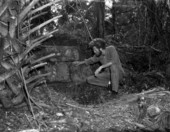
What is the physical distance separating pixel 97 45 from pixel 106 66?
1.57 feet

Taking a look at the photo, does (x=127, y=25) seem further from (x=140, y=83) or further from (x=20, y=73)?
(x=20, y=73)

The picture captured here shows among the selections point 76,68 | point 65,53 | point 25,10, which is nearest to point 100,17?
point 65,53

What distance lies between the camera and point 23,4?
285 cm

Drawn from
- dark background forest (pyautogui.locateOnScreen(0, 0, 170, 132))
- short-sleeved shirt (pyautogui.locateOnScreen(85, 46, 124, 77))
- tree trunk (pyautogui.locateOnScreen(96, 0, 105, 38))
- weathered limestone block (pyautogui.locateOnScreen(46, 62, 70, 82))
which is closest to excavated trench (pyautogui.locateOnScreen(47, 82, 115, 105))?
dark background forest (pyautogui.locateOnScreen(0, 0, 170, 132))

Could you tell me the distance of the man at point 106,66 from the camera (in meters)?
5.44

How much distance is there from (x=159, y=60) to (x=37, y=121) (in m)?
5.05

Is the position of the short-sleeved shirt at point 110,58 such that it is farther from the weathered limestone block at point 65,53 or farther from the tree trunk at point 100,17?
the tree trunk at point 100,17

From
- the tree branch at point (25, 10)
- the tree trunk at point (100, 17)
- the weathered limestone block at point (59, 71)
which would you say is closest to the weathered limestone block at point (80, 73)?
the weathered limestone block at point (59, 71)

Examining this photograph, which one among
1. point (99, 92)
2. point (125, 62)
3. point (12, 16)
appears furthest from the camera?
point (125, 62)

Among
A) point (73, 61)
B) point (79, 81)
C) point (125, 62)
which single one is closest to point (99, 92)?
point (79, 81)

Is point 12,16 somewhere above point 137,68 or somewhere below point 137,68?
above

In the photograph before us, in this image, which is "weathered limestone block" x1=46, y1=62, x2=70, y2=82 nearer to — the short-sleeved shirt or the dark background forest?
the dark background forest

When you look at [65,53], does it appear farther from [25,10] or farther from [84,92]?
[25,10]

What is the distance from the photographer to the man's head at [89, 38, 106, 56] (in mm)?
5441
